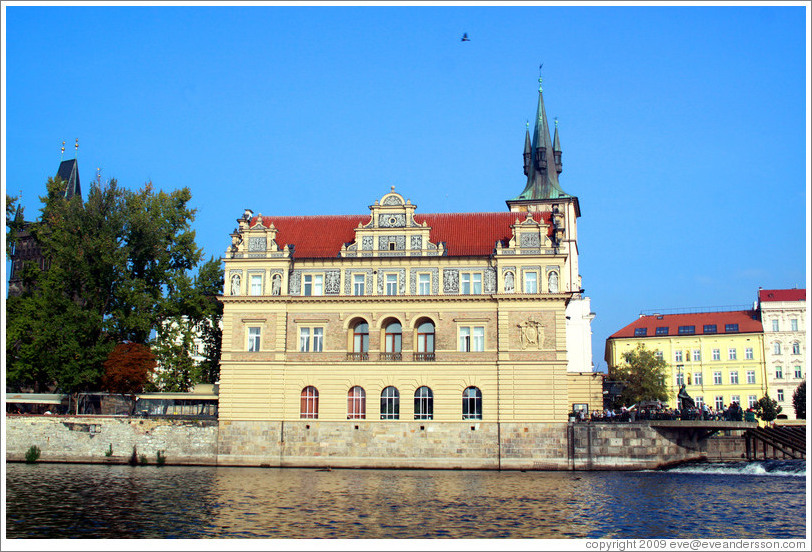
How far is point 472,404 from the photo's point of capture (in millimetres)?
50469

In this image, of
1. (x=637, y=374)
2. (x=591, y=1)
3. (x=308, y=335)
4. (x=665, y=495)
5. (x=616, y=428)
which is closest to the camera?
(x=591, y=1)

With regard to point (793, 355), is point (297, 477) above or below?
below

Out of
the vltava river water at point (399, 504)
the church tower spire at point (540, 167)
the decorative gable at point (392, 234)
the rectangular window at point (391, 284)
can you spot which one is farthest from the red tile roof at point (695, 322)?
the rectangular window at point (391, 284)

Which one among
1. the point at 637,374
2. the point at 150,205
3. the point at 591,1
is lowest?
the point at 637,374

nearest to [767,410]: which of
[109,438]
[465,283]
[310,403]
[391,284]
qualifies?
[465,283]

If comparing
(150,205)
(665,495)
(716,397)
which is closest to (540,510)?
(665,495)

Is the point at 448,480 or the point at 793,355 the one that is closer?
the point at 448,480

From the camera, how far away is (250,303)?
53.0 meters

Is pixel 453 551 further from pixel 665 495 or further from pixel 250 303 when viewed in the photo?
pixel 250 303

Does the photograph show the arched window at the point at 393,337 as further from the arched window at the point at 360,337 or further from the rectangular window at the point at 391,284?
the rectangular window at the point at 391,284

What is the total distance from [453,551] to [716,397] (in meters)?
71.9

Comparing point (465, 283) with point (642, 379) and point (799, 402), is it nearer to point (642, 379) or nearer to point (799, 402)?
point (642, 379)

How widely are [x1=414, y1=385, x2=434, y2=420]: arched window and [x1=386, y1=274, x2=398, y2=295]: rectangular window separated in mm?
6437

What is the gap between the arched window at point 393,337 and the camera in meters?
52.9
